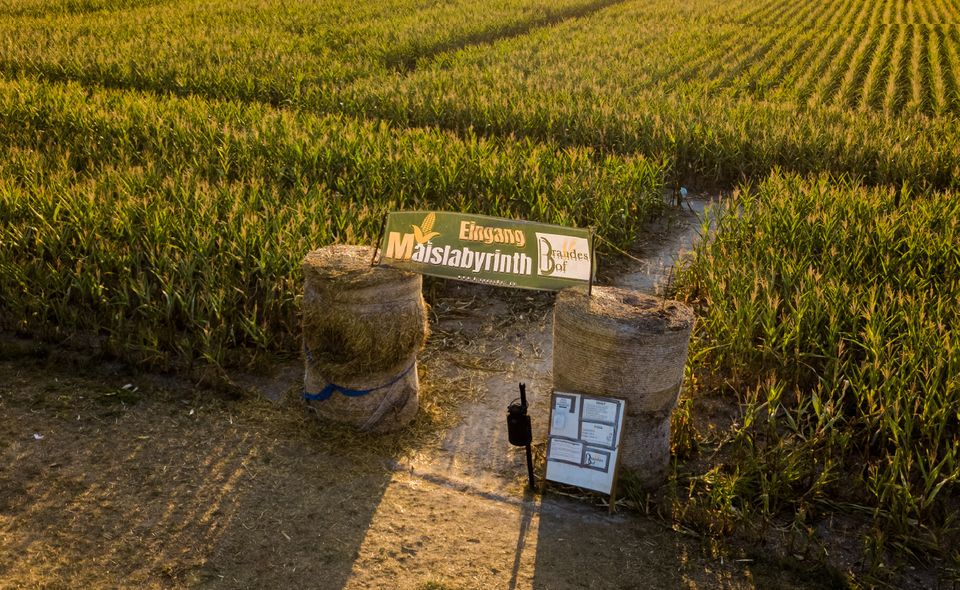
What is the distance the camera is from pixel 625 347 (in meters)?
3.76

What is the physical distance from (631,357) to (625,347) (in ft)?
0.20

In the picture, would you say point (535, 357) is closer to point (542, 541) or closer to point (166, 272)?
point (542, 541)

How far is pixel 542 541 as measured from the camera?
3.71 m

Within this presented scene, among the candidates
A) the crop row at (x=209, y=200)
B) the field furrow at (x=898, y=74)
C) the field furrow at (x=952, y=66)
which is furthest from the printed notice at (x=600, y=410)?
the field furrow at (x=952, y=66)

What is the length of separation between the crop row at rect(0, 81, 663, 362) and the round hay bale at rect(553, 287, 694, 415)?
2.24 m

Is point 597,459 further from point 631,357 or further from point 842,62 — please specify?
point 842,62

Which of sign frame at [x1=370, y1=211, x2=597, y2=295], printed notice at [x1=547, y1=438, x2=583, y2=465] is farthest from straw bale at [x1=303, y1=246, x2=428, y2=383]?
printed notice at [x1=547, y1=438, x2=583, y2=465]

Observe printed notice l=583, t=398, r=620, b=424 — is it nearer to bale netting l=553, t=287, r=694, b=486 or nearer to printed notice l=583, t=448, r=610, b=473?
bale netting l=553, t=287, r=694, b=486

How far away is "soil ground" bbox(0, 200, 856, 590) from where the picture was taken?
3.50 meters

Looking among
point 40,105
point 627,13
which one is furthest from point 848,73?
point 40,105

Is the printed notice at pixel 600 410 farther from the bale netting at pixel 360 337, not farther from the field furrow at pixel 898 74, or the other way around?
the field furrow at pixel 898 74

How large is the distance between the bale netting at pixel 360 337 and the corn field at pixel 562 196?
906 millimetres

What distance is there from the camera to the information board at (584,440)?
3844 mm

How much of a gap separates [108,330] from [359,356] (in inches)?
82.5
